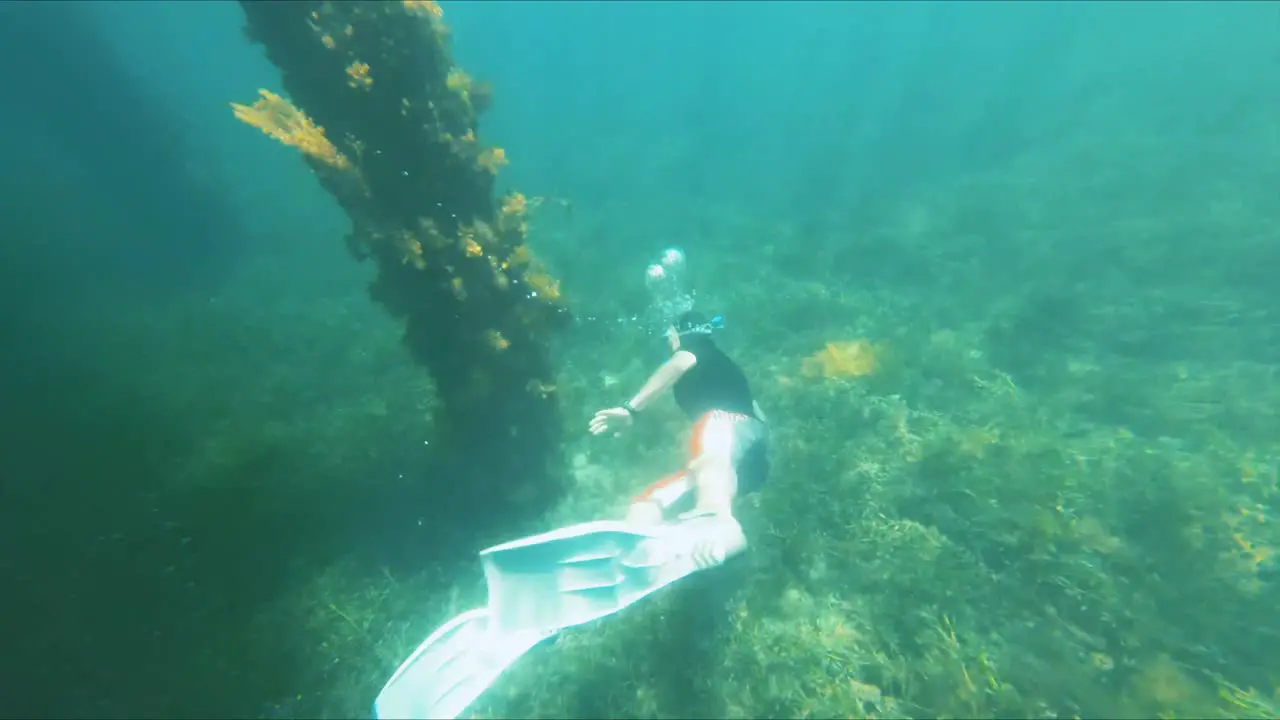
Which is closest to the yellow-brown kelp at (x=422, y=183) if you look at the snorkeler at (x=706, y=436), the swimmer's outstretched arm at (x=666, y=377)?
the swimmer's outstretched arm at (x=666, y=377)

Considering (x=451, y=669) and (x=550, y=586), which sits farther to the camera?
(x=550, y=586)

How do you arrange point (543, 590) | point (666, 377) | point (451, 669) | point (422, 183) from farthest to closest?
point (666, 377), point (422, 183), point (543, 590), point (451, 669)

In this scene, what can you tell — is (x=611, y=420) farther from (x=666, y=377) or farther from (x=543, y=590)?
(x=543, y=590)

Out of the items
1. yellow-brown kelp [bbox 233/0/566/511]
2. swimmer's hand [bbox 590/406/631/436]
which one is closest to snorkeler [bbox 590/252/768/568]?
swimmer's hand [bbox 590/406/631/436]

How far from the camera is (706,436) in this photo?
575 centimetres

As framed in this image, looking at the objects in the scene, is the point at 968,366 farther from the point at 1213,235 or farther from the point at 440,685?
the point at 440,685

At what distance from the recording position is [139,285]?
17438mm

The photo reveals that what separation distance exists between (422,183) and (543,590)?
13.1 feet

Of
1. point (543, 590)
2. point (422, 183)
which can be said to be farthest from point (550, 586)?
point (422, 183)

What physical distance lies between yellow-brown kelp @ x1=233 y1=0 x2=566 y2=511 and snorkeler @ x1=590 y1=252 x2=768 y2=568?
1434 millimetres

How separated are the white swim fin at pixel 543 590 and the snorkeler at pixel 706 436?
46 centimetres

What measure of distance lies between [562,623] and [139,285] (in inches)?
773

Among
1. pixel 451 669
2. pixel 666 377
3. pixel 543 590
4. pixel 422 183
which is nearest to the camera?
pixel 451 669

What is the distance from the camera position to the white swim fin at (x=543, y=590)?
471cm
